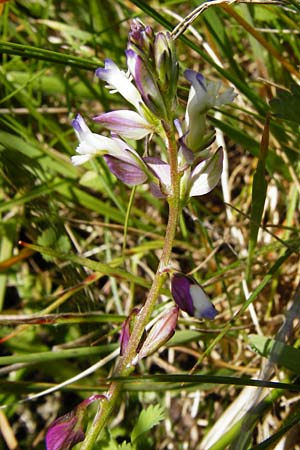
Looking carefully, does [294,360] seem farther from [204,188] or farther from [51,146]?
[51,146]

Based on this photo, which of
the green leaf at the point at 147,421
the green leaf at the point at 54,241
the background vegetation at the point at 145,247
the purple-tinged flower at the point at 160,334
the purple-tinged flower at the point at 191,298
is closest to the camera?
the purple-tinged flower at the point at 191,298

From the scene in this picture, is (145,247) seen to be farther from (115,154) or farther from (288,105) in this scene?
(115,154)

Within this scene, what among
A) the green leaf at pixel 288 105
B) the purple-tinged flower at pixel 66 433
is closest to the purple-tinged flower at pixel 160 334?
the purple-tinged flower at pixel 66 433

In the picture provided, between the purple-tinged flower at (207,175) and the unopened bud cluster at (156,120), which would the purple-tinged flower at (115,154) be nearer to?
the unopened bud cluster at (156,120)

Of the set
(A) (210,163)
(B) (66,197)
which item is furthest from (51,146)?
(A) (210,163)

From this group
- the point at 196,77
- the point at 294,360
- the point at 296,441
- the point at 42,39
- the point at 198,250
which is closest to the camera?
the point at 196,77

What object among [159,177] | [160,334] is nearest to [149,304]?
[160,334]

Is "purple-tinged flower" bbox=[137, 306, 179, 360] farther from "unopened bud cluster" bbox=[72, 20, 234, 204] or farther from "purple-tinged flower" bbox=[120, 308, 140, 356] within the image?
"unopened bud cluster" bbox=[72, 20, 234, 204]
